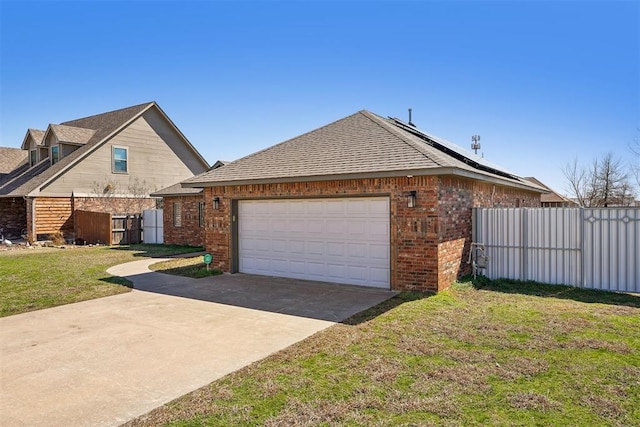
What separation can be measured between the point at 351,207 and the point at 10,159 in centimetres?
2883

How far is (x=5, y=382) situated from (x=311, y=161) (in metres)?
7.65

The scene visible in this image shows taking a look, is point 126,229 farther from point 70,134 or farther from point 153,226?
point 70,134

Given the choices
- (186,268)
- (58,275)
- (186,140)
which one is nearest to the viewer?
(58,275)

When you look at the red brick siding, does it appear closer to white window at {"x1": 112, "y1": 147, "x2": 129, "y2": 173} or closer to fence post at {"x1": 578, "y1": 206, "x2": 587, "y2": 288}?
fence post at {"x1": 578, "y1": 206, "x2": 587, "y2": 288}

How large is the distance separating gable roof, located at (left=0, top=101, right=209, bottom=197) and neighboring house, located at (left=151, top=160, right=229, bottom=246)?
578cm

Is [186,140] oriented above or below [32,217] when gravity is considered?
above

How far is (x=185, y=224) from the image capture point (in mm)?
19547

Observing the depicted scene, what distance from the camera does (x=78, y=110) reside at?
2750 centimetres

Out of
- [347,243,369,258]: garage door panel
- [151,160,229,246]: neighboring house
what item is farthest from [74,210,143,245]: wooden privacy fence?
[347,243,369,258]: garage door panel

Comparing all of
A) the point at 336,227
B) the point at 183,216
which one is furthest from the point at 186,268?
the point at 183,216

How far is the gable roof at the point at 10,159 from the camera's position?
86.7 ft

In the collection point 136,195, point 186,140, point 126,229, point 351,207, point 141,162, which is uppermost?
point 186,140

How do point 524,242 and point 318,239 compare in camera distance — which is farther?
point 318,239

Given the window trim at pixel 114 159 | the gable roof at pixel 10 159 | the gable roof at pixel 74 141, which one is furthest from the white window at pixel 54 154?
the gable roof at pixel 10 159
